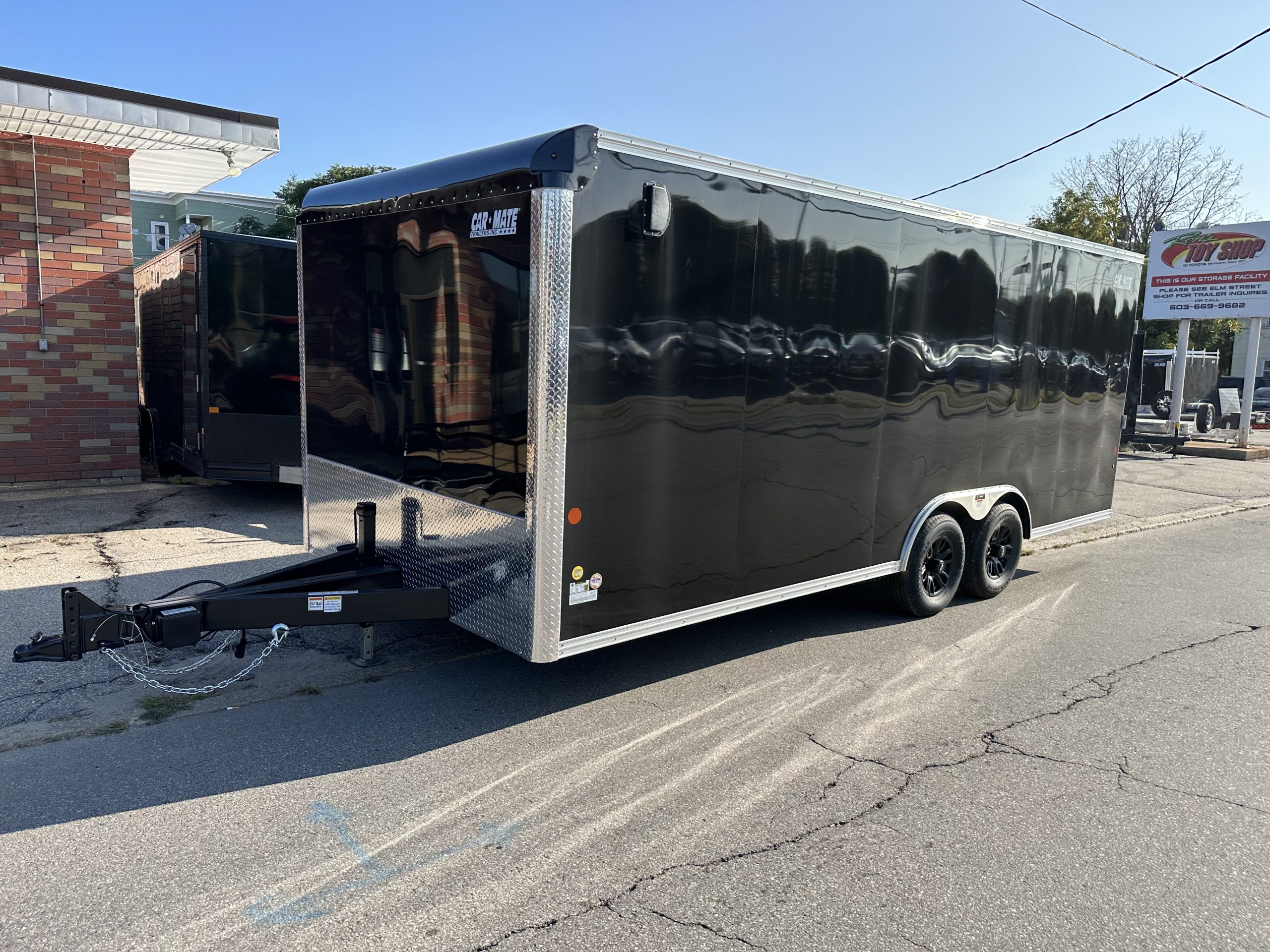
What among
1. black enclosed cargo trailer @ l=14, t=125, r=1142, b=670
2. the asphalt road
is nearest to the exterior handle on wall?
black enclosed cargo trailer @ l=14, t=125, r=1142, b=670

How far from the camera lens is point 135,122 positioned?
29.7ft

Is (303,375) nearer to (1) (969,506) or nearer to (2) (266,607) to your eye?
(2) (266,607)

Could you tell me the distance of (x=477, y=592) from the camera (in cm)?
457

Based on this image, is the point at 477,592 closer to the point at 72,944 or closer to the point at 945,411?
the point at 72,944

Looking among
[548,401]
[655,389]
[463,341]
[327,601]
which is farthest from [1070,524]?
[327,601]

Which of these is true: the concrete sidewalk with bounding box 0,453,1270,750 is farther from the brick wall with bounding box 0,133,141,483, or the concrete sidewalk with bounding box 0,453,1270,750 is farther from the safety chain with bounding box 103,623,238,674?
the brick wall with bounding box 0,133,141,483

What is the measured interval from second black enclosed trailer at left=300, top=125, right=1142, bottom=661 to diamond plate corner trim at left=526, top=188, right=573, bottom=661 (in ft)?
0.04

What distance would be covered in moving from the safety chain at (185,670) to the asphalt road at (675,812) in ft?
1.15

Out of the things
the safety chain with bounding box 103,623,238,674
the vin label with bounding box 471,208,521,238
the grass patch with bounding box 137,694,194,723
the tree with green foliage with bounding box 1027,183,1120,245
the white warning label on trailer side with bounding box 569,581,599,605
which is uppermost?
the tree with green foliage with bounding box 1027,183,1120,245

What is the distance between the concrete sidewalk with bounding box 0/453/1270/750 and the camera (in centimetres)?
465

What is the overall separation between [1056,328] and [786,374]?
3384 millimetres

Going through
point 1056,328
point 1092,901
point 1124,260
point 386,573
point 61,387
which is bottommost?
point 1092,901

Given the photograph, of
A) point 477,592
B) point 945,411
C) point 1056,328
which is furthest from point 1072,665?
point 477,592

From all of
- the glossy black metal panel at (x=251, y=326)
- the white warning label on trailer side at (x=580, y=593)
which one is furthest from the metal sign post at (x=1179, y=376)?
the white warning label on trailer side at (x=580, y=593)
